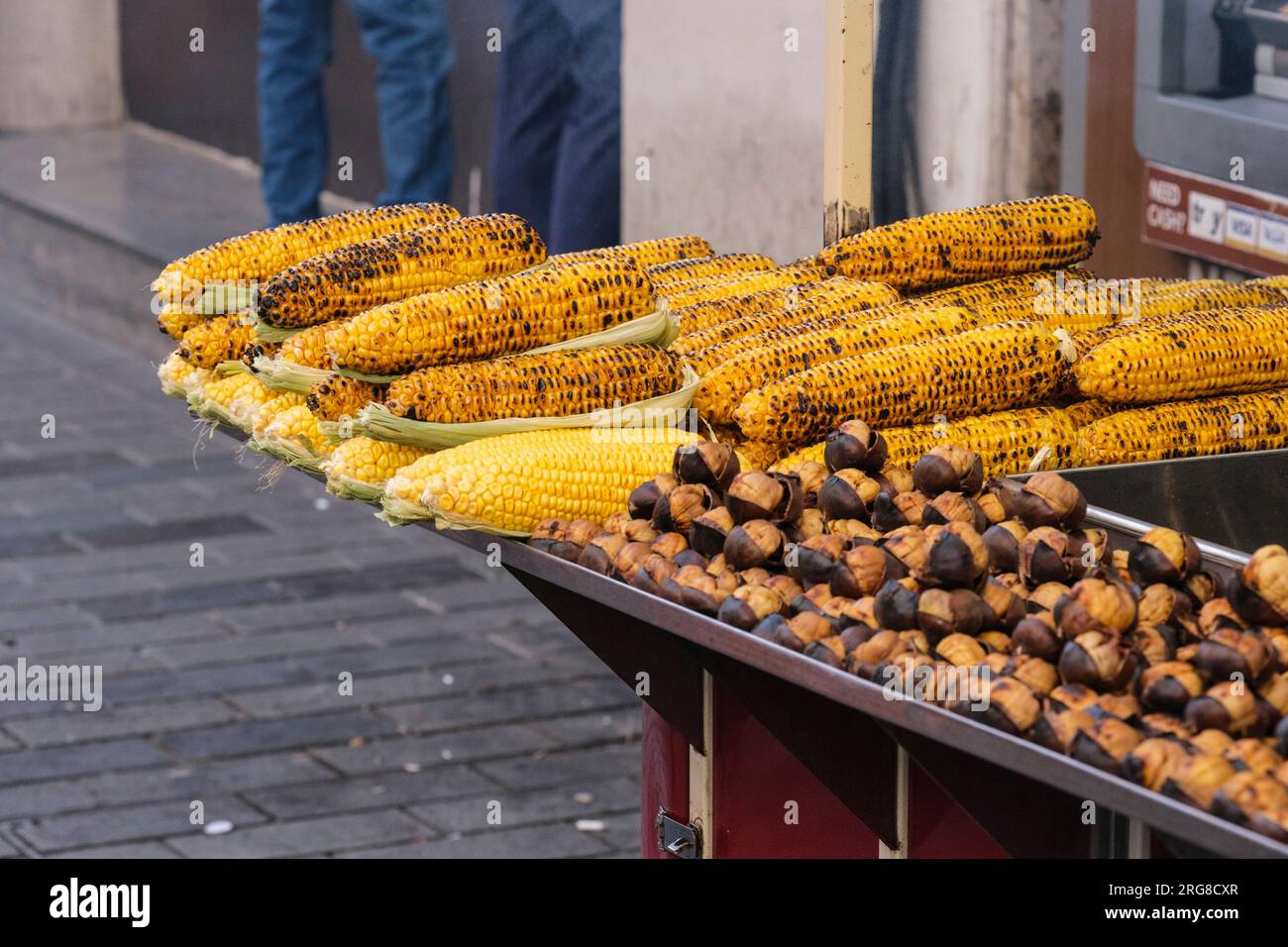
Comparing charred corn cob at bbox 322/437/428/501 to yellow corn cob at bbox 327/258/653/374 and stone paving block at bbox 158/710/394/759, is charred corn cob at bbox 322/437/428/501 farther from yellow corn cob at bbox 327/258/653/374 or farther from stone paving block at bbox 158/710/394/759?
stone paving block at bbox 158/710/394/759

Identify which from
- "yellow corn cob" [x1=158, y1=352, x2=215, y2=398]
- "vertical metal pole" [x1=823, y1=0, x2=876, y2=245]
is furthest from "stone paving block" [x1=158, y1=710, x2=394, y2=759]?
→ "vertical metal pole" [x1=823, y1=0, x2=876, y2=245]

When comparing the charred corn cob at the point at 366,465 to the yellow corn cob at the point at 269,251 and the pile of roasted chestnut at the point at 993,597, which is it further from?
the yellow corn cob at the point at 269,251

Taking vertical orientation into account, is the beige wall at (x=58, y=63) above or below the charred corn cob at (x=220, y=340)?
above

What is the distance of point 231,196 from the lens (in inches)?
418

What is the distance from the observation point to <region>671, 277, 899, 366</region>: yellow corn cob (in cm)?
336

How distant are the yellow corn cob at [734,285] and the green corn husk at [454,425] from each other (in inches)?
20.5

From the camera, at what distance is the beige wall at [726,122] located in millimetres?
6137

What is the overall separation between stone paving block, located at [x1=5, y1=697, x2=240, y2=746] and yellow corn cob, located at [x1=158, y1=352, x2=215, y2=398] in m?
2.03

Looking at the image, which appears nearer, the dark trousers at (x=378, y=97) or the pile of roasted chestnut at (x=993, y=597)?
the pile of roasted chestnut at (x=993, y=597)

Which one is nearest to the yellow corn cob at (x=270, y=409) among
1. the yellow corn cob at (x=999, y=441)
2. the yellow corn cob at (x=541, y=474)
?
the yellow corn cob at (x=541, y=474)

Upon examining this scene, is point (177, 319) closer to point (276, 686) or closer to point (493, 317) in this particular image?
point (493, 317)

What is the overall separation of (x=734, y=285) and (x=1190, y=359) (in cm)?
86

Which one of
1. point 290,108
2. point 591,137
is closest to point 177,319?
point 591,137
